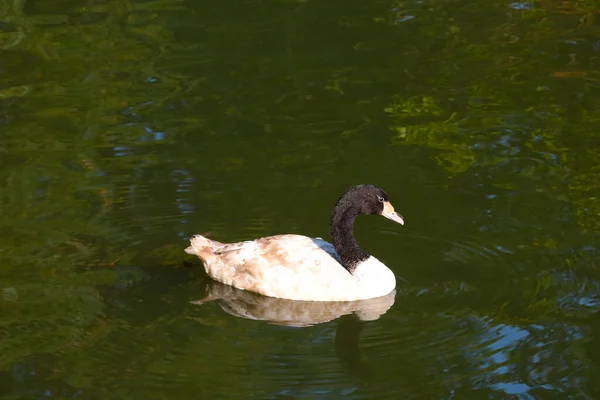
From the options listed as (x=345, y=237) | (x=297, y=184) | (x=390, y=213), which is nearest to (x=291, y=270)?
(x=345, y=237)

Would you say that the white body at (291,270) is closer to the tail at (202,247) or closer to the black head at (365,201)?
the tail at (202,247)

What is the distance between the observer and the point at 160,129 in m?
14.9

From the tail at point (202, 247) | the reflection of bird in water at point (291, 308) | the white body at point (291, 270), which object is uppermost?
the tail at point (202, 247)

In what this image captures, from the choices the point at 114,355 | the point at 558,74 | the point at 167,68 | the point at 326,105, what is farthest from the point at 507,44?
the point at 114,355

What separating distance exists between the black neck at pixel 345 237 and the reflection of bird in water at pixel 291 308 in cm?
42

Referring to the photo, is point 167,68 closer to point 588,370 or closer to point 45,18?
point 45,18

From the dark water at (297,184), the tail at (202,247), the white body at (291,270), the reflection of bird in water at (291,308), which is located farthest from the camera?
the tail at (202,247)

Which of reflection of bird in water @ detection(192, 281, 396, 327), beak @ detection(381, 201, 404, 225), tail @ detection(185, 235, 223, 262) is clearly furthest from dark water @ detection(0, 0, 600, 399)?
beak @ detection(381, 201, 404, 225)

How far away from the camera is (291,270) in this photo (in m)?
11.4

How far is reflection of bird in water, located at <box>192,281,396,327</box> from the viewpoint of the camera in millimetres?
10991

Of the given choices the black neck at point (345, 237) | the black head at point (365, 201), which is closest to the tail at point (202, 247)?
the black neck at point (345, 237)

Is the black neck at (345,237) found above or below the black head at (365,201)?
below

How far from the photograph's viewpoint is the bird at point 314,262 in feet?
37.1

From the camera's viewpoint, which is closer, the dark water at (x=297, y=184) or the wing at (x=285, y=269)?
the dark water at (x=297, y=184)
